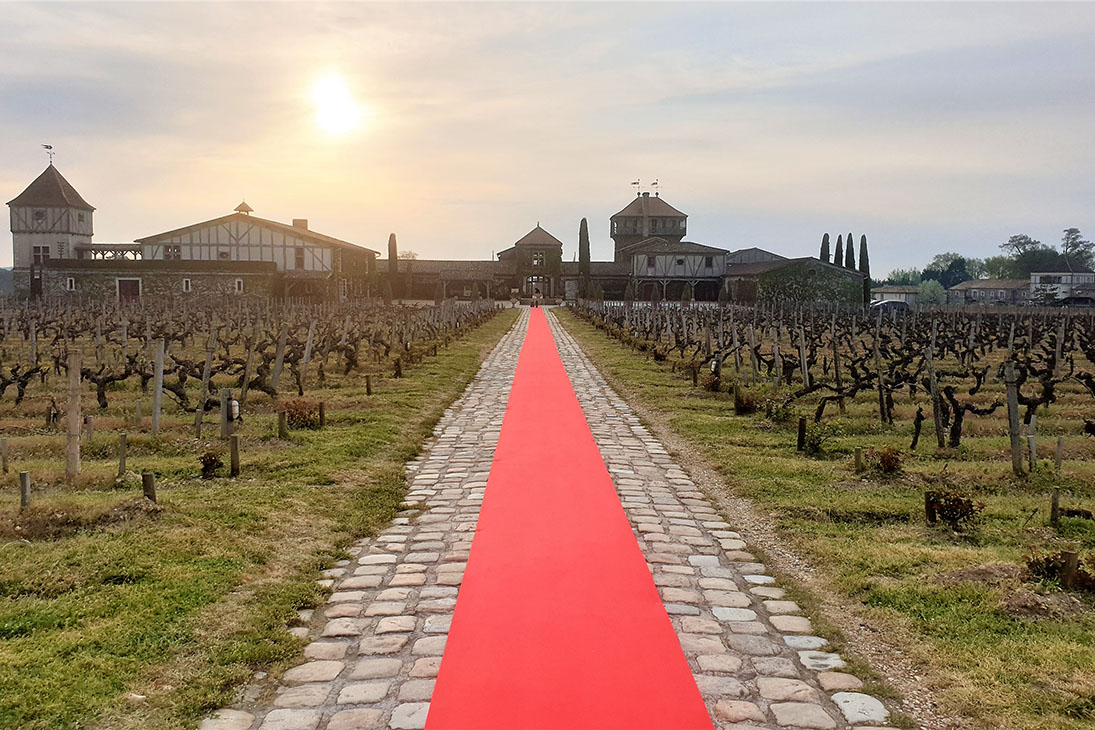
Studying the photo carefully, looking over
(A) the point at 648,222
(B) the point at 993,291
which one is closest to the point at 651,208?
(A) the point at 648,222

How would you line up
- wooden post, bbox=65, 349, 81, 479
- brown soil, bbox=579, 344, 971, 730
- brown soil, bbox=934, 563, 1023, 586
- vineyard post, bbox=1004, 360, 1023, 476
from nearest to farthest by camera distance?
brown soil, bbox=579, 344, 971, 730 → brown soil, bbox=934, 563, 1023, 586 → wooden post, bbox=65, 349, 81, 479 → vineyard post, bbox=1004, 360, 1023, 476

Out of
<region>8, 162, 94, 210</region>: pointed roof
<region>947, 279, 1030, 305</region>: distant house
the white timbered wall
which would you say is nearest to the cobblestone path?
the white timbered wall

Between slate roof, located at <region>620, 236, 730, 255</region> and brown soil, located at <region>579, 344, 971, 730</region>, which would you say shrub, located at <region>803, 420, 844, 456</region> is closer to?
brown soil, located at <region>579, 344, 971, 730</region>

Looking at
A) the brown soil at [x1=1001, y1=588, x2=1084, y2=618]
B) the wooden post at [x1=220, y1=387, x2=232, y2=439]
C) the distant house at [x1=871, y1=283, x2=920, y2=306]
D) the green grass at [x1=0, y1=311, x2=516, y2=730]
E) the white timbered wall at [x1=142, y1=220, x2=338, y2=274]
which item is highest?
the white timbered wall at [x1=142, y1=220, x2=338, y2=274]

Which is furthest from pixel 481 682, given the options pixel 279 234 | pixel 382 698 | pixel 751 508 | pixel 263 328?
pixel 279 234

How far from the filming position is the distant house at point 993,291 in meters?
91.1

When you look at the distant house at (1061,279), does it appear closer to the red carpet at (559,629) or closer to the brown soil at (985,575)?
the brown soil at (985,575)

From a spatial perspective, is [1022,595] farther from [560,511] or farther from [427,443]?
[427,443]

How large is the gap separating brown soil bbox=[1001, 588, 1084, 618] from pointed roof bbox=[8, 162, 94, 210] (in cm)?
7582

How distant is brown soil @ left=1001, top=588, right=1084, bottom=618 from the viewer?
5.39 metres

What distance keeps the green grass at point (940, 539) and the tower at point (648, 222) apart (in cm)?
7175

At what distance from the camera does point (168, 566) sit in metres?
6.07

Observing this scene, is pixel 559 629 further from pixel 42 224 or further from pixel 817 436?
pixel 42 224

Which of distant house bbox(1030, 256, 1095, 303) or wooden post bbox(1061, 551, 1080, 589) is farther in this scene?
distant house bbox(1030, 256, 1095, 303)
